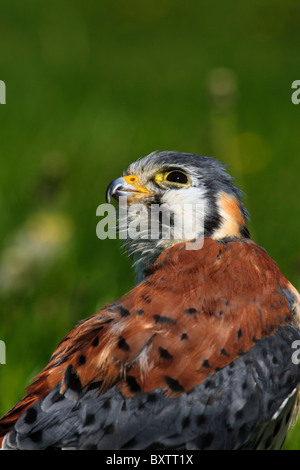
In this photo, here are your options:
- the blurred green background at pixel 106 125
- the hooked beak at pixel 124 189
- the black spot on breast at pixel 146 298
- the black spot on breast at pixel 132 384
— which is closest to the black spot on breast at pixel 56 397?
the black spot on breast at pixel 132 384

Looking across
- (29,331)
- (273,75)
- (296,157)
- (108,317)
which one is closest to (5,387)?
(29,331)

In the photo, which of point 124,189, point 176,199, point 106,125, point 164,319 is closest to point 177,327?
point 164,319

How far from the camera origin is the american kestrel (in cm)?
319

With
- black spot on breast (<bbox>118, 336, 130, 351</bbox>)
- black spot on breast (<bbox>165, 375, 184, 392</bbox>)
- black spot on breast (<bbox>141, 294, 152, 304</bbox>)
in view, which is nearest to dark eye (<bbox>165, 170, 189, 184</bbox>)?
black spot on breast (<bbox>141, 294, 152, 304</bbox>)

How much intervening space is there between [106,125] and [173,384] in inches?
271

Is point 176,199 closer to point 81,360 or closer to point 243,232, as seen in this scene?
point 243,232

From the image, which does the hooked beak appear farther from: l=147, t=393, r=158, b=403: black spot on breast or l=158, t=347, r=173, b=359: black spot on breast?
l=147, t=393, r=158, b=403: black spot on breast

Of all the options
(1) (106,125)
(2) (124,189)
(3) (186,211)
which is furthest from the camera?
(1) (106,125)

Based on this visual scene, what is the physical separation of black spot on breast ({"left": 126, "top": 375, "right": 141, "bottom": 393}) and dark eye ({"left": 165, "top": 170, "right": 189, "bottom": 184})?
1.24 meters

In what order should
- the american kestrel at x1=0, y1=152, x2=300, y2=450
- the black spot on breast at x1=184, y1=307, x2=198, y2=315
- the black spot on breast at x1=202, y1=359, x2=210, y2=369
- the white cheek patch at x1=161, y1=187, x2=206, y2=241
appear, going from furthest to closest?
the white cheek patch at x1=161, y1=187, x2=206, y2=241
the black spot on breast at x1=184, y1=307, x2=198, y2=315
the black spot on breast at x1=202, y1=359, x2=210, y2=369
the american kestrel at x1=0, y1=152, x2=300, y2=450

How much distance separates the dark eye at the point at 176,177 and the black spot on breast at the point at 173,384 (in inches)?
47.8

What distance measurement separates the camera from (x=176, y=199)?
396 centimetres

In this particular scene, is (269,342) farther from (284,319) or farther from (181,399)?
(181,399)

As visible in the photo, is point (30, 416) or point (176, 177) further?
point (176, 177)
